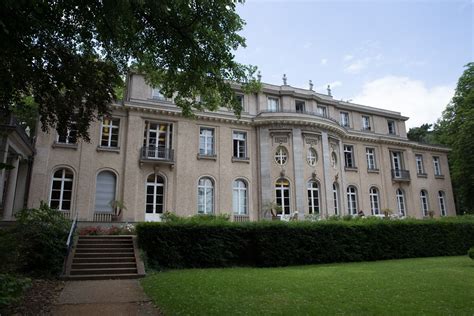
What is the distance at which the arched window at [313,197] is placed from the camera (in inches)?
950

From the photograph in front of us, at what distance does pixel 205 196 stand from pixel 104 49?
15092 mm

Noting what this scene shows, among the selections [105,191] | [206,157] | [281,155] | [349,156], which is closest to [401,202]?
[349,156]

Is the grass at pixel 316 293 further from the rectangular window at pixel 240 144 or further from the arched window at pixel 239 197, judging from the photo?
the rectangular window at pixel 240 144

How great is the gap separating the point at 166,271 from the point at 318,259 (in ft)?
22.8

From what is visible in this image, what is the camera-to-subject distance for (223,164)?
23188 millimetres

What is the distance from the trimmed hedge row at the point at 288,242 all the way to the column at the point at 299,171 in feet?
20.8

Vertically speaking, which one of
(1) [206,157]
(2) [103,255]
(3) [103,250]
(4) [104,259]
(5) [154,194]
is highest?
(1) [206,157]

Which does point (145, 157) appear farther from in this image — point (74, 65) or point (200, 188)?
point (74, 65)

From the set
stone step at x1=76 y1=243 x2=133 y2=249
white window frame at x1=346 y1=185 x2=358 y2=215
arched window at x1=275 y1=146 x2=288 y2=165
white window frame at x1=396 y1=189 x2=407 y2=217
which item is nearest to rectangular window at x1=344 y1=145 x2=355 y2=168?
white window frame at x1=346 y1=185 x2=358 y2=215

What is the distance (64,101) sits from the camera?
314 inches

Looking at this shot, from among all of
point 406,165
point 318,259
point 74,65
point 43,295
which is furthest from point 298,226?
point 406,165

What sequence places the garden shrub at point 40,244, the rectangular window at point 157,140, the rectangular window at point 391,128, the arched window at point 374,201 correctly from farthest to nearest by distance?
the rectangular window at point 391,128 → the arched window at point 374,201 → the rectangular window at point 157,140 → the garden shrub at point 40,244

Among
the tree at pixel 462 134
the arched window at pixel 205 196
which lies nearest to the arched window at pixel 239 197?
the arched window at pixel 205 196

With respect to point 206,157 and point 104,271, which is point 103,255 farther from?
point 206,157
